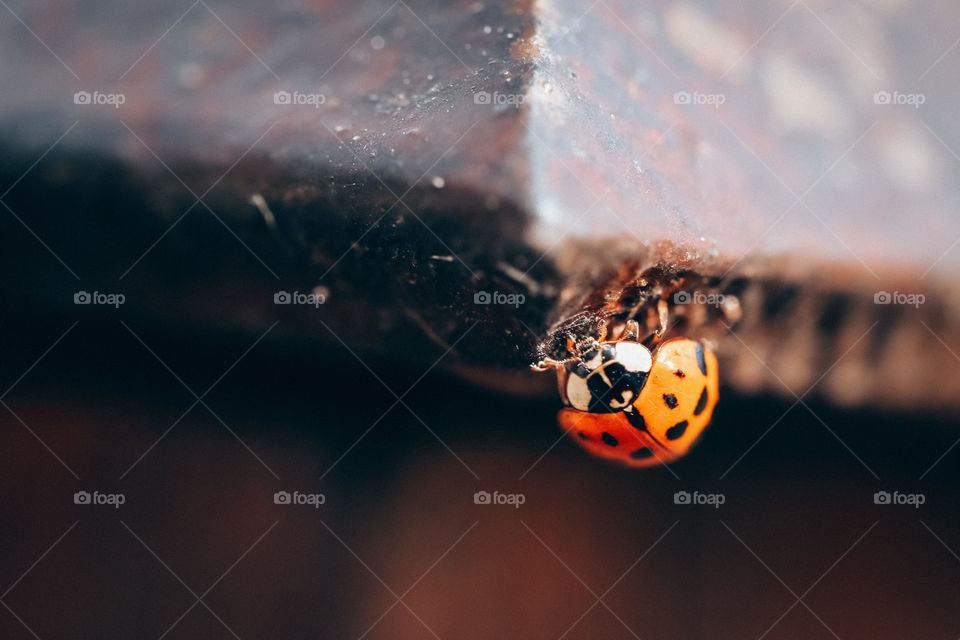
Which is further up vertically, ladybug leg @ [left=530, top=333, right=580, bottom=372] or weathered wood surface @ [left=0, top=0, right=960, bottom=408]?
weathered wood surface @ [left=0, top=0, right=960, bottom=408]

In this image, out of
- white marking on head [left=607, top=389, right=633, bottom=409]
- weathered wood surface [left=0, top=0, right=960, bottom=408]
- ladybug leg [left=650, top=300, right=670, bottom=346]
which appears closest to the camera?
weathered wood surface [left=0, top=0, right=960, bottom=408]

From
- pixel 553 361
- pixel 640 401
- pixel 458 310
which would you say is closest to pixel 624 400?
pixel 640 401

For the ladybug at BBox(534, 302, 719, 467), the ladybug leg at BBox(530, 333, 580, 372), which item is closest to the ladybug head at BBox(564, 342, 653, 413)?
the ladybug at BBox(534, 302, 719, 467)

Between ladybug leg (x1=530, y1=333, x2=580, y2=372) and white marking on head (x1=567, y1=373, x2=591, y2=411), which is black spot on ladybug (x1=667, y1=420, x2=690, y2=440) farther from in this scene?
ladybug leg (x1=530, y1=333, x2=580, y2=372)

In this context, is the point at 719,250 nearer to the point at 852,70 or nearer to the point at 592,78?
the point at 592,78

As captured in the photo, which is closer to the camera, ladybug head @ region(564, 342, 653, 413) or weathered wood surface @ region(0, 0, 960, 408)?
weathered wood surface @ region(0, 0, 960, 408)

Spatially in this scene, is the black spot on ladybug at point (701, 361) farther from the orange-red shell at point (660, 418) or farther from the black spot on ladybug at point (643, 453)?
the black spot on ladybug at point (643, 453)

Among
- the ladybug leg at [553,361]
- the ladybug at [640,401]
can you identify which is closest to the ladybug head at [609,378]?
the ladybug at [640,401]

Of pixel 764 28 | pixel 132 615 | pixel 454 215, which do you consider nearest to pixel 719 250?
pixel 454 215
